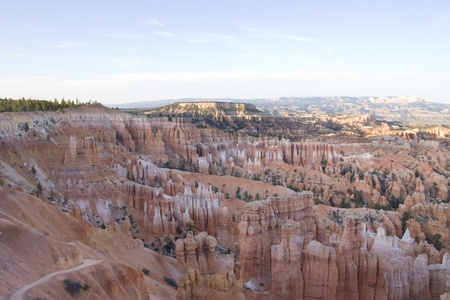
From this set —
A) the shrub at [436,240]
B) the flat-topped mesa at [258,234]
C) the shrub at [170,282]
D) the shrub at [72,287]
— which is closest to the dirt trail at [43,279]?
the shrub at [72,287]

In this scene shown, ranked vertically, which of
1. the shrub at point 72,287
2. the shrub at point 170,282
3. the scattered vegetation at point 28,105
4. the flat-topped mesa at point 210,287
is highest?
the scattered vegetation at point 28,105

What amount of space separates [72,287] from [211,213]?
26.3m

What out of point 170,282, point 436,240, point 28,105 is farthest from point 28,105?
point 436,240

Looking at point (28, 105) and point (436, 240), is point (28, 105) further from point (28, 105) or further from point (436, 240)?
point (436, 240)

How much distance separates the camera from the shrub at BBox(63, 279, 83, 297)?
500 inches

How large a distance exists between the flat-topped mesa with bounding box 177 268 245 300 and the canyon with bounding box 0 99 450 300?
0.20ft

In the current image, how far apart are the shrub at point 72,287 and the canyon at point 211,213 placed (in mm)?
189

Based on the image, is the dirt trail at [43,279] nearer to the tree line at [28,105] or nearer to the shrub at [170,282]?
the shrub at [170,282]

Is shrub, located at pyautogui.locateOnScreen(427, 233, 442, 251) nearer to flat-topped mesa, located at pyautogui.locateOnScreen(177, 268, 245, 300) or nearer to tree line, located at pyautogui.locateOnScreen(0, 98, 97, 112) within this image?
flat-topped mesa, located at pyautogui.locateOnScreen(177, 268, 245, 300)

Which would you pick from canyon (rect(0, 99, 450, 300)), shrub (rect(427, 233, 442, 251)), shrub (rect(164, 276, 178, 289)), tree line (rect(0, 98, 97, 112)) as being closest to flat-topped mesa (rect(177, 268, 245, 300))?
canyon (rect(0, 99, 450, 300))

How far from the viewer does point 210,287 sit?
59.0 ft

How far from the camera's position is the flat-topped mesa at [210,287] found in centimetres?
1770

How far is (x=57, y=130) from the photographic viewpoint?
44750 millimetres

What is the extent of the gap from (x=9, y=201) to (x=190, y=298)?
972 centimetres
